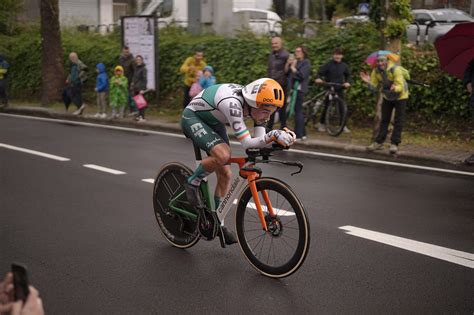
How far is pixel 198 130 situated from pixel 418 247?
7.50 feet

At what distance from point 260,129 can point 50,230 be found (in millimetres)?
2683

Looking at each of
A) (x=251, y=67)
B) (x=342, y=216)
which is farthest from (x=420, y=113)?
(x=342, y=216)

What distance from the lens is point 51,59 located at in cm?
2217

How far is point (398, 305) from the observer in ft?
15.5

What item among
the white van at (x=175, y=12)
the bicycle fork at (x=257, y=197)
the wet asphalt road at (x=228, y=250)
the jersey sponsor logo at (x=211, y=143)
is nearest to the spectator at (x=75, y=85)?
the white van at (x=175, y=12)

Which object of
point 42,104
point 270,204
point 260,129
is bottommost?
point 42,104

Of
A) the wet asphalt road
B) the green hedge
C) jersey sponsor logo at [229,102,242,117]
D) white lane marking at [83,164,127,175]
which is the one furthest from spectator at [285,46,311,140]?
jersey sponsor logo at [229,102,242,117]

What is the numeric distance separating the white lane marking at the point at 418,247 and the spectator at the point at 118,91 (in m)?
11.8

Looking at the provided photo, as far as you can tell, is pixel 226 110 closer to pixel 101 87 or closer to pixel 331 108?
pixel 331 108

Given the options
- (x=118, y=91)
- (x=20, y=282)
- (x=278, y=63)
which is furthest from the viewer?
(x=118, y=91)

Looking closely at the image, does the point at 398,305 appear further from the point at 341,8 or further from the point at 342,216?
the point at 341,8

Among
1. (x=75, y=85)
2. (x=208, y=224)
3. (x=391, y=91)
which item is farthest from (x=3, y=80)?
(x=208, y=224)

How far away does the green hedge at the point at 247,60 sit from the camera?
1391cm

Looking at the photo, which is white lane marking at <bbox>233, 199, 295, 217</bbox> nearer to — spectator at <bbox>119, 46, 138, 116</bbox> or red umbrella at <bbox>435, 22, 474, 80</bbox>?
red umbrella at <bbox>435, 22, 474, 80</bbox>
